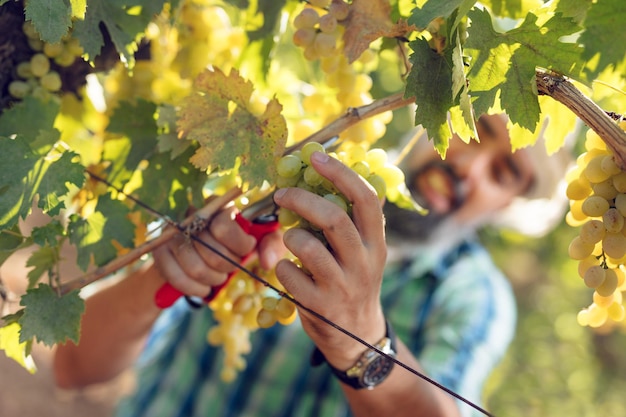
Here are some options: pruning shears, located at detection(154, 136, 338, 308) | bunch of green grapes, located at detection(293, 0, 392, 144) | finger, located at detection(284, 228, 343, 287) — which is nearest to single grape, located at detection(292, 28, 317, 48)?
bunch of green grapes, located at detection(293, 0, 392, 144)

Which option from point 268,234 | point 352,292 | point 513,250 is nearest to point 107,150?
point 268,234

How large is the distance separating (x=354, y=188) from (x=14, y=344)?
0.42 meters

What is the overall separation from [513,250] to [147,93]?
347 cm

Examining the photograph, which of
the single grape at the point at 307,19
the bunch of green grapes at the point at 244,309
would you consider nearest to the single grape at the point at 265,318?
the bunch of green grapes at the point at 244,309

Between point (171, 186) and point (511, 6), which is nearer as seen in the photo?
point (511, 6)

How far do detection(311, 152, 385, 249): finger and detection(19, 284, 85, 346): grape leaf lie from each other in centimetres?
32

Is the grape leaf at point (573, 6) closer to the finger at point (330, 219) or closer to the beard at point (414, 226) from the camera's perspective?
the finger at point (330, 219)

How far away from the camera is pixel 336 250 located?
2.18 feet

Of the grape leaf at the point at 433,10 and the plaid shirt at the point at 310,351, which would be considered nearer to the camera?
the grape leaf at the point at 433,10

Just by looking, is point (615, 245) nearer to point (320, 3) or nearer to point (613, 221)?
point (613, 221)

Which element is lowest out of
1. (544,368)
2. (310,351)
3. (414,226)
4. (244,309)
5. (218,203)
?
(544,368)

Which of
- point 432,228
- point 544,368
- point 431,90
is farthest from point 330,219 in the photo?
point 544,368

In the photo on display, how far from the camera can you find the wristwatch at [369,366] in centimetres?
82

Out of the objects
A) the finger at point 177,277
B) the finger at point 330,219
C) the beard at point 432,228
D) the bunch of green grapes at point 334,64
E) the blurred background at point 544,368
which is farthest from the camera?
the blurred background at point 544,368
